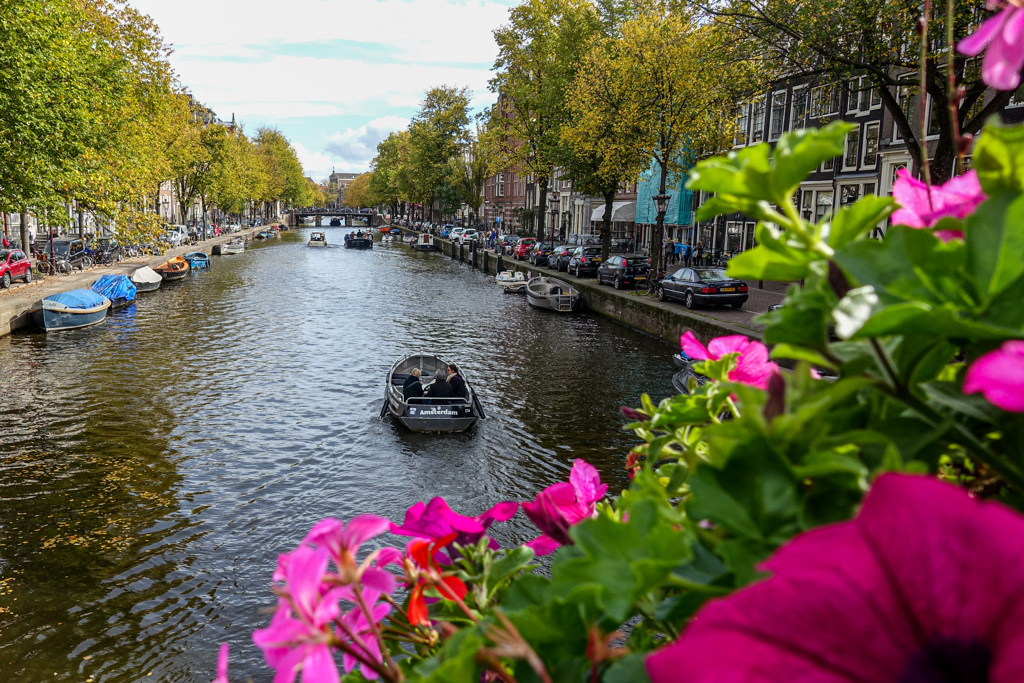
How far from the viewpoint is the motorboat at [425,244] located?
7675 centimetres

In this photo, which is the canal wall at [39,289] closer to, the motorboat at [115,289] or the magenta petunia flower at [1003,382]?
the motorboat at [115,289]

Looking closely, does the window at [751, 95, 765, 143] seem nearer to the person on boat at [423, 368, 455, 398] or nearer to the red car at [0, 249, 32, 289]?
the person on boat at [423, 368, 455, 398]

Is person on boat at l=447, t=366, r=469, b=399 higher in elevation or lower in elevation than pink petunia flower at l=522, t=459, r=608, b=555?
lower

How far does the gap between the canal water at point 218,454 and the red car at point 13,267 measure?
4450 mm

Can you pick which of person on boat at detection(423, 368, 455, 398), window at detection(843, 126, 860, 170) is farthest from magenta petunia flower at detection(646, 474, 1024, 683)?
window at detection(843, 126, 860, 170)

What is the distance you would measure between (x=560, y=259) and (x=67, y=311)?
25.0 metres

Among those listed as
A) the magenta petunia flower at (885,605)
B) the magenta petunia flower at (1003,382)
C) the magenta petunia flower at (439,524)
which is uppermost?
the magenta petunia flower at (1003,382)

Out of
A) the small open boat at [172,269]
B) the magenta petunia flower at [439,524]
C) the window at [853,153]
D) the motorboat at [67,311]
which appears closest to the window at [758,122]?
the window at [853,153]

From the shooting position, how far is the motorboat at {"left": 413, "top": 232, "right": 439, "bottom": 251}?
7675 cm

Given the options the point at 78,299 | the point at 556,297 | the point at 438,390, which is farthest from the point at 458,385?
the point at 78,299

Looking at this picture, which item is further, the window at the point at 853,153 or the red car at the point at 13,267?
the window at the point at 853,153

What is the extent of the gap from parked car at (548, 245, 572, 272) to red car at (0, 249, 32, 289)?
83.1ft

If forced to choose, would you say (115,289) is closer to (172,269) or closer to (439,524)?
(172,269)

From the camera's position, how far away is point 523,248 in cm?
5203
